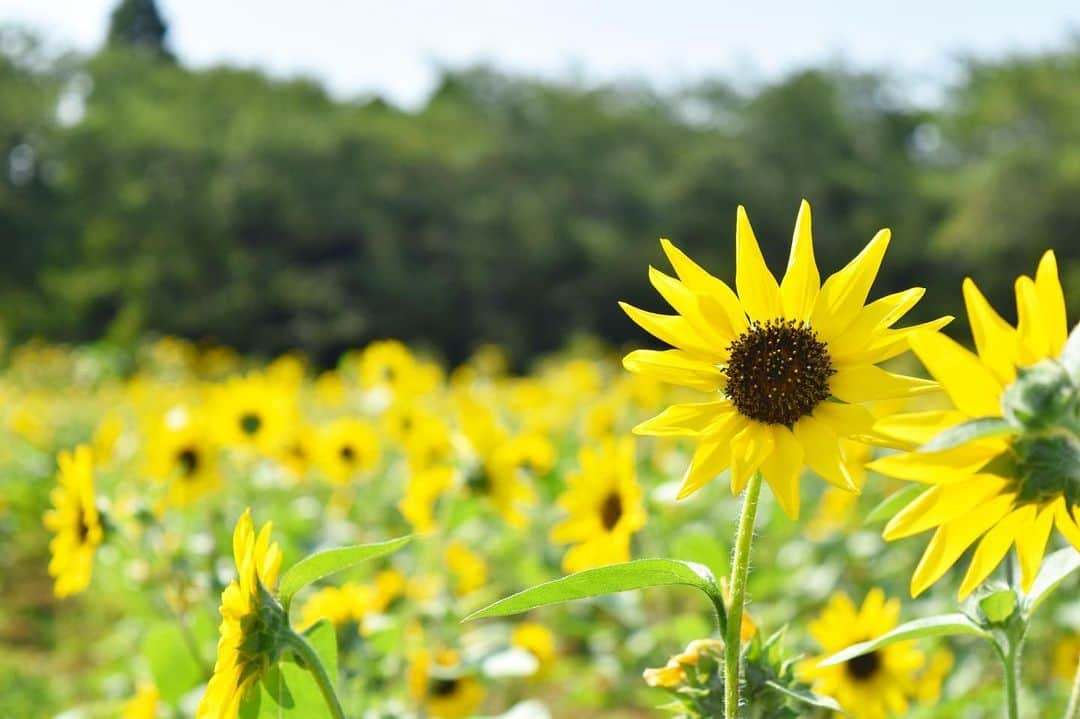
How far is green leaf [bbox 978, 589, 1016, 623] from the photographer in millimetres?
680

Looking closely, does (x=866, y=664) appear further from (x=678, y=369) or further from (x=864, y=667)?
(x=678, y=369)

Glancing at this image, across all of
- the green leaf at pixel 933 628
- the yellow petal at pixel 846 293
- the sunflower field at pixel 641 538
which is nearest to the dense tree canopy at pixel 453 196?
the sunflower field at pixel 641 538

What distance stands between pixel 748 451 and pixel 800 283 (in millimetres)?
129

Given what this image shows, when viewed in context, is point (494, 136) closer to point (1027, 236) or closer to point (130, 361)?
point (1027, 236)

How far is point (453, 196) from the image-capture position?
16.0 m

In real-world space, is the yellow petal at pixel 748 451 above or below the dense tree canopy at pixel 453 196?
below

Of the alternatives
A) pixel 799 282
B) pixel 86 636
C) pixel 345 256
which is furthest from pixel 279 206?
pixel 799 282

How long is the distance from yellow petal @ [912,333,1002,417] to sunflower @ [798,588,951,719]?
0.72 meters

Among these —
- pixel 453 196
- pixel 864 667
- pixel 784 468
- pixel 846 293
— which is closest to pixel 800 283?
pixel 846 293

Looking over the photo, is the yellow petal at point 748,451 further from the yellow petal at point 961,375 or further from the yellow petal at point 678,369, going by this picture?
the yellow petal at point 961,375

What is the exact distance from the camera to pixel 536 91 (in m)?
18.9

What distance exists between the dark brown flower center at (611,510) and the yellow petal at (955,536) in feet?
3.79

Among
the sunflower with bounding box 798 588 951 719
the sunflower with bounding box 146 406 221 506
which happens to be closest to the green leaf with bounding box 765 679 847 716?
the sunflower with bounding box 798 588 951 719

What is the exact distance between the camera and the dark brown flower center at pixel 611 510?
68.2 inches
